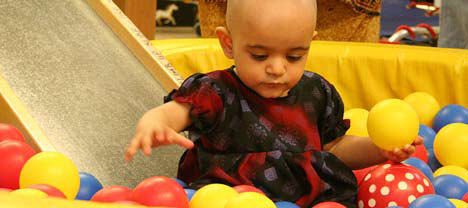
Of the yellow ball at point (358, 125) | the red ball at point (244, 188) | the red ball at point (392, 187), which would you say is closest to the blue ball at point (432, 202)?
the red ball at point (392, 187)

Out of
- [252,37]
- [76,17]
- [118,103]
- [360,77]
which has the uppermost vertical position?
[252,37]

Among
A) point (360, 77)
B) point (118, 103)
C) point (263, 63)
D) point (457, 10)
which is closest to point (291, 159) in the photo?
point (263, 63)

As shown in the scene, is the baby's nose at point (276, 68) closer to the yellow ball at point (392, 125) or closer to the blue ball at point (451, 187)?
the yellow ball at point (392, 125)

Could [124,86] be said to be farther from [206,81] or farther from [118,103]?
[206,81]

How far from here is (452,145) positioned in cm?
142

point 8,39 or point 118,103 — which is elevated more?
point 8,39

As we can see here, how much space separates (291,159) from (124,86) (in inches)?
16.6

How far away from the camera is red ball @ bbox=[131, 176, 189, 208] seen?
2.97 ft

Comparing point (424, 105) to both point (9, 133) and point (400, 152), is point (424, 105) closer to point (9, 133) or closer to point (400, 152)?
point (400, 152)

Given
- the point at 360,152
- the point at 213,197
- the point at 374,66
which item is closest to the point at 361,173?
the point at 360,152

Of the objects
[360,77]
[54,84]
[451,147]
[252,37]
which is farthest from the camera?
[360,77]

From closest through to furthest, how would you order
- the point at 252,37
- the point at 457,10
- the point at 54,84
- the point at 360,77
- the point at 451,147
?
1. the point at 252,37
2. the point at 54,84
3. the point at 451,147
4. the point at 360,77
5. the point at 457,10

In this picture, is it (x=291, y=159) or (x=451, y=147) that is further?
(x=451, y=147)

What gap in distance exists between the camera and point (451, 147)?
1.42 meters
